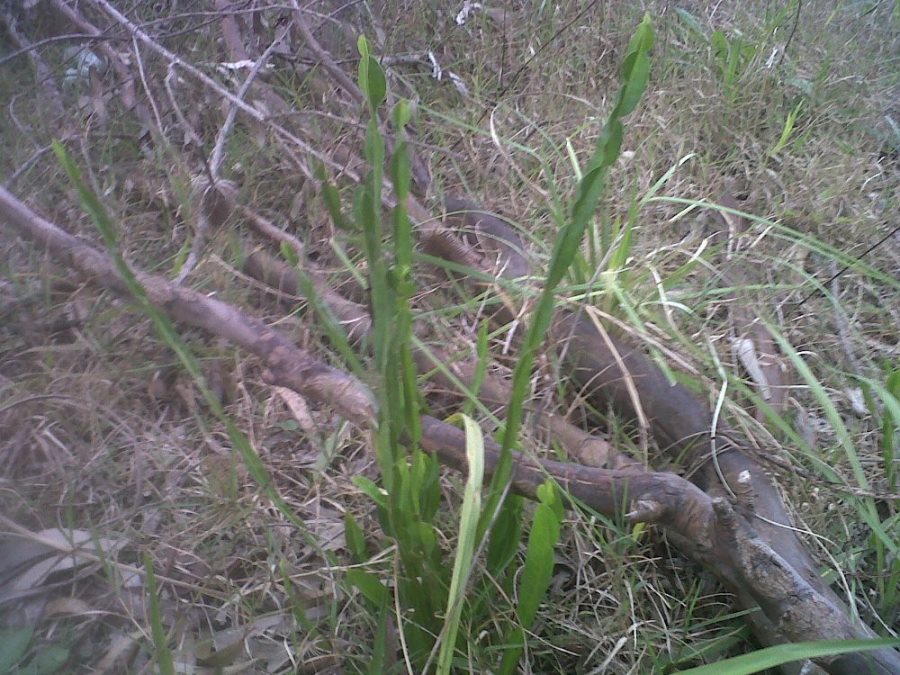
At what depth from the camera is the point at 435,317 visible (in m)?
1.30

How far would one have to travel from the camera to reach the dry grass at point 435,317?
3.00ft

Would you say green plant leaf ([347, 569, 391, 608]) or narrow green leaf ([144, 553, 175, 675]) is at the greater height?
narrow green leaf ([144, 553, 175, 675])

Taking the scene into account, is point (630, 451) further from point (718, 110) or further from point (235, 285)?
point (718, 110)

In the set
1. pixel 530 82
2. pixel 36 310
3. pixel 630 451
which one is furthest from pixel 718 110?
pixel 36 310

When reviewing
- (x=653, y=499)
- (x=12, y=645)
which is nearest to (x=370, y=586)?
(x=653, y=499)

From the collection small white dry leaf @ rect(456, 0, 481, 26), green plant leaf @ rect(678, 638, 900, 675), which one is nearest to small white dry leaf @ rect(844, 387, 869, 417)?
green plant leaf @ rect(678, 638, 900, 675)

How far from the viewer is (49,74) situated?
5.90 ft

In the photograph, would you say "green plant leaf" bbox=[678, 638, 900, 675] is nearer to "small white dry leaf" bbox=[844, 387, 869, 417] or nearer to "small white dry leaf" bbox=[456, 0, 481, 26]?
"small white dry leaf" bbox=[844, 387, 869, 417]

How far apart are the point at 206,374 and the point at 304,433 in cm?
20

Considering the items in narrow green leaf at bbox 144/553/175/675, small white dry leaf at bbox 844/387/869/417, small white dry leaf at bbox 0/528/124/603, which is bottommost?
small white dry leaf at bbox 844/387/869/417

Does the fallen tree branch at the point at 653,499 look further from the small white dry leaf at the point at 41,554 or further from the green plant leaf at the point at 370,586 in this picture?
the small white dry leaf at the point at 41,554

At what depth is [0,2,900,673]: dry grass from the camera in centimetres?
92

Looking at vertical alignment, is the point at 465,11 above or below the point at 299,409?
above

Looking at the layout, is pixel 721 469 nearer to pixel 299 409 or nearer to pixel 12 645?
pixel 299 409
